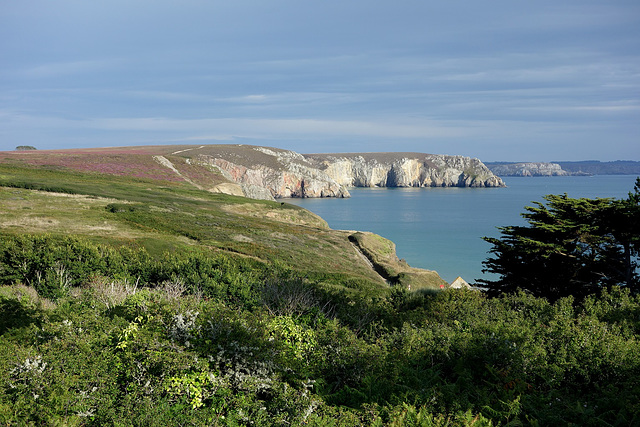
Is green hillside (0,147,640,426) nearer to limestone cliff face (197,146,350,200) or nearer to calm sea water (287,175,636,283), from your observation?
calm sea water (287,175,636,283)

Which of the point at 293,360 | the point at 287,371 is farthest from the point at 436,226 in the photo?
the point at 287,371

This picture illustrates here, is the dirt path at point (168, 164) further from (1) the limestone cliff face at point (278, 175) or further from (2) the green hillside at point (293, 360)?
(2) the green hillside at point (293, 360)

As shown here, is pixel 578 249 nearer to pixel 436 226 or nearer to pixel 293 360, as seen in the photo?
pixel 293 360

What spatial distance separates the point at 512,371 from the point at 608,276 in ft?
61.5

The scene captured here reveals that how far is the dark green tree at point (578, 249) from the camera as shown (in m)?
23.2

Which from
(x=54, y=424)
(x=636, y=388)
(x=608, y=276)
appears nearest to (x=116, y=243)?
(x=54, y=424)

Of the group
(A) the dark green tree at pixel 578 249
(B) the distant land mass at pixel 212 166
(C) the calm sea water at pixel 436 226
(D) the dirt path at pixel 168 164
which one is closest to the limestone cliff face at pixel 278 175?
(B) the distant land mass at pixel 212 166

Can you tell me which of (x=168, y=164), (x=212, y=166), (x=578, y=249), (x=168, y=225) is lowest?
(x=168, y=225)

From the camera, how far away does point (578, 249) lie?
24.3 m

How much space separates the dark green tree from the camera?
23203mm

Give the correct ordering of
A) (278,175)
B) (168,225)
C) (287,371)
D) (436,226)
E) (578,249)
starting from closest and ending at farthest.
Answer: (287,371)
(578,249)
(168,225)
(436,226)
(278,175)

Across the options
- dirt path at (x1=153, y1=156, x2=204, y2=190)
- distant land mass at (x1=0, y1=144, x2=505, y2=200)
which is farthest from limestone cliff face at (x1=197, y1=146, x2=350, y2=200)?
dirt path at (x1=153, y1=156, x2=204, y2=190)

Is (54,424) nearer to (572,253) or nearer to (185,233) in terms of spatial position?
(572,253)

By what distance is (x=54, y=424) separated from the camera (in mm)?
6168
